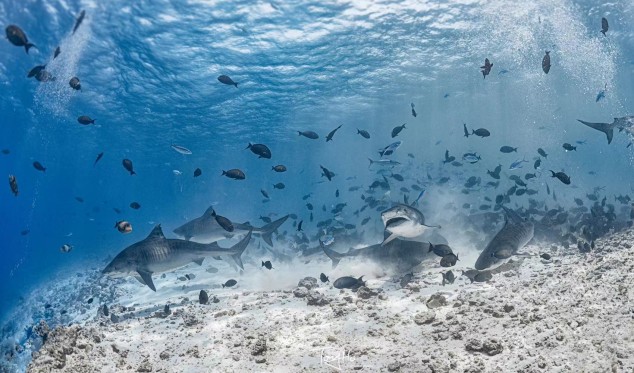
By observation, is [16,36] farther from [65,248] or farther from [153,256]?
[65,248]

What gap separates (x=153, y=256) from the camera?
8.01 meters

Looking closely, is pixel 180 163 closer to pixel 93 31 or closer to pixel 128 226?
pixel 93 31

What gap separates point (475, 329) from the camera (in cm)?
439

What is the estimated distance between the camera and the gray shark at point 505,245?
5961 mm

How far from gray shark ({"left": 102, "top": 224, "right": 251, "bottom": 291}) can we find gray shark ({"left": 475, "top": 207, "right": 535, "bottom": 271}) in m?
6.15

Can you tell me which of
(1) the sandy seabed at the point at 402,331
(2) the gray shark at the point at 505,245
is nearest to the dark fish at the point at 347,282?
(1) the sandy seabed at the point at 402,331

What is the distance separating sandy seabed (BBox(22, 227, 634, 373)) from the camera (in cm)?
362

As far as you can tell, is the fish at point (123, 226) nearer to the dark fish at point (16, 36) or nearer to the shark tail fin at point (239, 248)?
the shark tail fin at point (239, 248)

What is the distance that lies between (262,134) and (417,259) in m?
40.4

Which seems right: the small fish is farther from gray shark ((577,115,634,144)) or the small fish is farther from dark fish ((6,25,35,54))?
gray shark ((577,115,634,144))

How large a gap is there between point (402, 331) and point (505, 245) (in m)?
2.65

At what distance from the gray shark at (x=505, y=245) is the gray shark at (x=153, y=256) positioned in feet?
20.2

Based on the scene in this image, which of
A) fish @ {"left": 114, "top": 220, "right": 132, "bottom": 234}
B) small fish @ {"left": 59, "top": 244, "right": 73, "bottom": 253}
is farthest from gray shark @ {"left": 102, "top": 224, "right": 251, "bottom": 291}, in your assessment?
small fish @ {"left": 59, "top": 244, "right": 73, "bottom": 253}

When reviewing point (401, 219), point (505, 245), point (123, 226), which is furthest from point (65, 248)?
point (505, 245)
